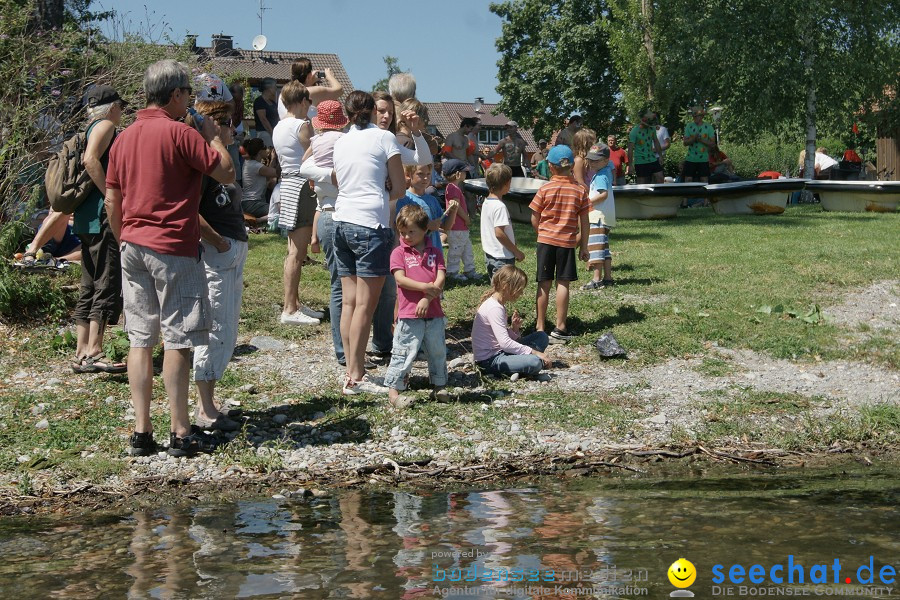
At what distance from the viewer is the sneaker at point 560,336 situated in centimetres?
909

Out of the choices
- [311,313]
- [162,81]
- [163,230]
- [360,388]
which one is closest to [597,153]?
[311,313]

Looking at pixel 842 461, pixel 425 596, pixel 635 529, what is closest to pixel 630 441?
pixel 842 461

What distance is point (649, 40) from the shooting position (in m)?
43.7

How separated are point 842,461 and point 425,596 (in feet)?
10.9

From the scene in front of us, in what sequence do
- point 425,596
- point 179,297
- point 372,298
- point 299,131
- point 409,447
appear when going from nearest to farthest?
point 425,596, point 179,297, point 409,447, point 372,298, point 299,131

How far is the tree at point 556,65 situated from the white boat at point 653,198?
37993mm

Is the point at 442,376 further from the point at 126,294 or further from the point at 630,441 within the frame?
the point at 126,294

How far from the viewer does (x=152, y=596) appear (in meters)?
4.07

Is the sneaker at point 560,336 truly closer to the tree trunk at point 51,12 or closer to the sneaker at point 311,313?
the sneaker at point 311,313

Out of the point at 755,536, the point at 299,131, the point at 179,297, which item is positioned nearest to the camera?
the point at 755,536

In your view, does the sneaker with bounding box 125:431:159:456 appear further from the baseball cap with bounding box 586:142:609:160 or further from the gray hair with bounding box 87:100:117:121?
the baseball cap with bounding box 586:142:609:160

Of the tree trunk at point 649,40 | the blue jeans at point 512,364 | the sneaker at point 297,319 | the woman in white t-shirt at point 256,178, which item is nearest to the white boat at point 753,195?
the woman in white t-shirt at point 256,178

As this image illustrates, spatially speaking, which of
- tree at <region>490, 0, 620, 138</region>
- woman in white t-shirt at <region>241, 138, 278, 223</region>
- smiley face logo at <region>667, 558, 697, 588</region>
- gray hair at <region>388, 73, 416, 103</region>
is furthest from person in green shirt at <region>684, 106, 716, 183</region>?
tree at <region>490, 0, 620, 138</region>

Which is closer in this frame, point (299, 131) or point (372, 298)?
point (372, 298)
